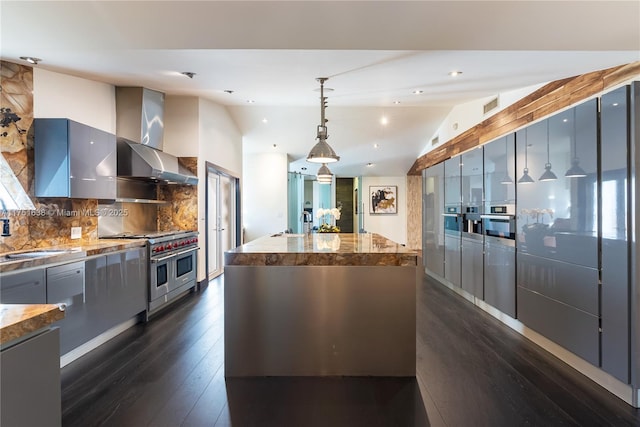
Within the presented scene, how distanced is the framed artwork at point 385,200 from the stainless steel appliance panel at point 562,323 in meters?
7.72

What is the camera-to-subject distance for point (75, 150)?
10.0ft

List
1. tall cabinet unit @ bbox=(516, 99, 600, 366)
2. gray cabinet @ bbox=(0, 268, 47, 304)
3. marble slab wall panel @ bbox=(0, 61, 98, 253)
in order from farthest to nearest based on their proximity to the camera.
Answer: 1. marble slab wall panel @ bbox=(0, 61, 98, 253)
2. tall cabinet unit @ bbox=(516, 99, 600, 366)
3. gray cabinet @ bbox=(0, 268, 47, 304)

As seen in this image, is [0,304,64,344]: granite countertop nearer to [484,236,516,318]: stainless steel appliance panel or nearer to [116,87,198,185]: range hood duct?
[116,87,198,185]: range hood duct

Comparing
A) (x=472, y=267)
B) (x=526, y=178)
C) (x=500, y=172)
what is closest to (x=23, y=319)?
(x=526, y=178)

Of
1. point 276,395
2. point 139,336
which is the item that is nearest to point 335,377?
point 276,395

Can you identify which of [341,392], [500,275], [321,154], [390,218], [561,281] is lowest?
[341,392]

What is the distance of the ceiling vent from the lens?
4225mm

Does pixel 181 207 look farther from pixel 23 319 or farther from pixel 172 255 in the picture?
pixel 23 319

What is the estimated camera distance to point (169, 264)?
165 inches

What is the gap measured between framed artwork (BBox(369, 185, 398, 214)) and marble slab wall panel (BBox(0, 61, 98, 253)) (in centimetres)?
891

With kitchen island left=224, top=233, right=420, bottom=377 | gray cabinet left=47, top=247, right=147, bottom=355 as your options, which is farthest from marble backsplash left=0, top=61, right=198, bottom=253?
kitchen island left=224, top=233, right=420, bottom=377

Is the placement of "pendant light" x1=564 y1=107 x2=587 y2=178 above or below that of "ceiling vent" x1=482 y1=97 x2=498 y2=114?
below

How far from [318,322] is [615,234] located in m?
2.13

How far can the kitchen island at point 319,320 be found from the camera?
97.1 inches
